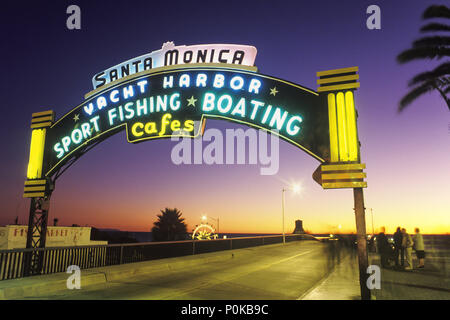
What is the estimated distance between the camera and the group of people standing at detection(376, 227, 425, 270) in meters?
14.2

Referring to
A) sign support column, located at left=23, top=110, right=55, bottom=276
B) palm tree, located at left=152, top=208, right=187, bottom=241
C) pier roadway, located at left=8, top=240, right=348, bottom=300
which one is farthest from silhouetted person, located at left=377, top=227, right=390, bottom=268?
palm tree, located at left=152, top=208, right=187, bottom=241

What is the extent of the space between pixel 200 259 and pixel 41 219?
291 inches

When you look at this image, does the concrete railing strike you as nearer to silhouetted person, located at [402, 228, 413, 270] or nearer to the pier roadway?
the pier roadway

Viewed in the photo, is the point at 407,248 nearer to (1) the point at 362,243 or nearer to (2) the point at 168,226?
(1) the point at 362,243

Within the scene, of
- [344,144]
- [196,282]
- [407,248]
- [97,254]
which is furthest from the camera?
[407,248]

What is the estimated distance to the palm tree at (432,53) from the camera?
12.9 m

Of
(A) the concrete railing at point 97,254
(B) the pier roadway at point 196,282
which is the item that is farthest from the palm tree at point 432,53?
(A) the concrete railing at point 97,254

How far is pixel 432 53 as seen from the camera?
1298cm

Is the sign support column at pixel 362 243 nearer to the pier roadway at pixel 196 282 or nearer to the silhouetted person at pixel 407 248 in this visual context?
the pier roadway at pixel 196 282

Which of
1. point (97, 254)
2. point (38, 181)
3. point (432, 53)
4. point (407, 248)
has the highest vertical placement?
point (432, 53)

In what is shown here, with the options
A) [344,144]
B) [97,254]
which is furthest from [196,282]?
[344,144]

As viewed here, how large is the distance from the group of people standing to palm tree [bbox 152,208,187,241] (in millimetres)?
66626

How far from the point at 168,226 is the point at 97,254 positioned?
6838cm
